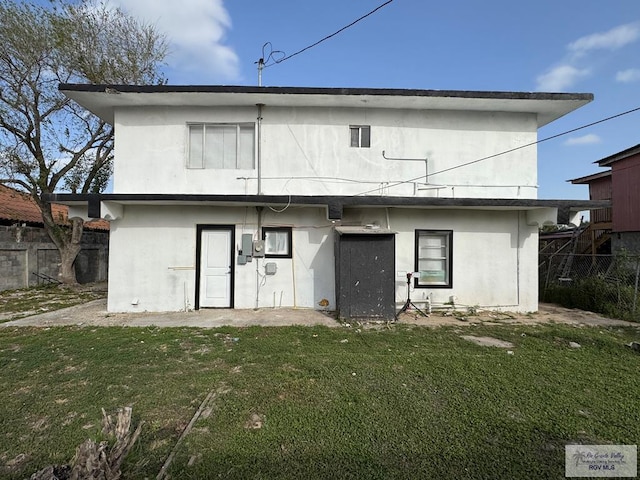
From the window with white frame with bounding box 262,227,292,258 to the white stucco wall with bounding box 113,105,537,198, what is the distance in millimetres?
958

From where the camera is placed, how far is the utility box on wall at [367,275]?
7281 mm

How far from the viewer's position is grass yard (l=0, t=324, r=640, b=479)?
255 cm

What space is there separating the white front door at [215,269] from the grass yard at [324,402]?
2.46 m

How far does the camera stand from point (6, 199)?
16.3 metres

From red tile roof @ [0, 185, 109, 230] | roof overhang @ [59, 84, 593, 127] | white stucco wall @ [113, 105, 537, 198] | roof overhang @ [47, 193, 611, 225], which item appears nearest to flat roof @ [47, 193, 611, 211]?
roof overhang @ [47, 193, 611, 225]

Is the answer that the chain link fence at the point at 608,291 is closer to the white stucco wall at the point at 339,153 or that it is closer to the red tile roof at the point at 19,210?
the white stucco wall at the point at 339,153

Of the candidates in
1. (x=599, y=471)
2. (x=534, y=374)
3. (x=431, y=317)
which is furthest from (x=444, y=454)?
(x=431, y=317)

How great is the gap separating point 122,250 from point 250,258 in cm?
310

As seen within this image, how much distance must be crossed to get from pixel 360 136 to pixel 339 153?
71 cm

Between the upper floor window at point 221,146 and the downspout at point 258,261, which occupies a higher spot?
the upper floor window at point 221,146

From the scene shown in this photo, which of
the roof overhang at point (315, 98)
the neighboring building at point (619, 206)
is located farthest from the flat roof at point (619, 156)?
the roof overhang at point (315, 98)

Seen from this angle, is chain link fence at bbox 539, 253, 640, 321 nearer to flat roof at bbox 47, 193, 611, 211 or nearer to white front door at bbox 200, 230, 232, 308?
flat roof at bbox 47, 193, 611, 211

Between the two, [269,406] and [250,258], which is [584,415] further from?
[250,258]

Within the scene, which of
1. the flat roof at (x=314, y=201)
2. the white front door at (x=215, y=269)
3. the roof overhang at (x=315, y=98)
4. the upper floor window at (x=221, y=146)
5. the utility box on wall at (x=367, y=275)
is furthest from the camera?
the upper floor window at (x=221, y=146)
